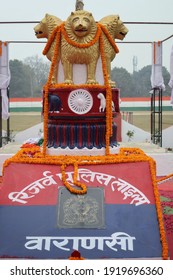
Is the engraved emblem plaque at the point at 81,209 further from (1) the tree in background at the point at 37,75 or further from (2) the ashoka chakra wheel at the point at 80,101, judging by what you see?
(1) the tree in background at the point at 37,75

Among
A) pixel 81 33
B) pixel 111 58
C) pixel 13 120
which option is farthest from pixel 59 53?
pixel 13 120

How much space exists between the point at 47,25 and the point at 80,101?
173 centimetres

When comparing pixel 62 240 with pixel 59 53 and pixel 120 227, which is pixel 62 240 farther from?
pixel 59 53

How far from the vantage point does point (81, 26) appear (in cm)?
473

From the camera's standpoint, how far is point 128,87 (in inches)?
632

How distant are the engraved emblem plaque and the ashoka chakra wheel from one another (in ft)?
3.96

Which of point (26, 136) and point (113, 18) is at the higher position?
point (113, 18)

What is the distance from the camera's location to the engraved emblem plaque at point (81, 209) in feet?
10.4

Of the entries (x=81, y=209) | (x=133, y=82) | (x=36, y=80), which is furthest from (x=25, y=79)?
(x=81, y=209)

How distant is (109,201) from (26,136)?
8.05 metres

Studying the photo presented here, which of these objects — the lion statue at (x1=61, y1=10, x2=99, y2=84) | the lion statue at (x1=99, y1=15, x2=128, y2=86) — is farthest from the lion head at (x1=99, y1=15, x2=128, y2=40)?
the lion statue at (x1=61, y1=10, x2=99, y2=84)

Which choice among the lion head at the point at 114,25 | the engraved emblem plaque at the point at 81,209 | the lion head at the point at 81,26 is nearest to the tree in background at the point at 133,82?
the lion head at the point at 114,25

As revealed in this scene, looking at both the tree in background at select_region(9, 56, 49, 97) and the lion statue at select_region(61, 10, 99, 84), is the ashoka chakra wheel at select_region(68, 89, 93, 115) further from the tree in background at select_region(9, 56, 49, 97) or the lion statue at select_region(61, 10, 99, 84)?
the tree in background at select_region(9, 56, 49, 97)

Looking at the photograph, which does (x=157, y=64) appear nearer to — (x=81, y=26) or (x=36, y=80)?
(x=81, y=26)
